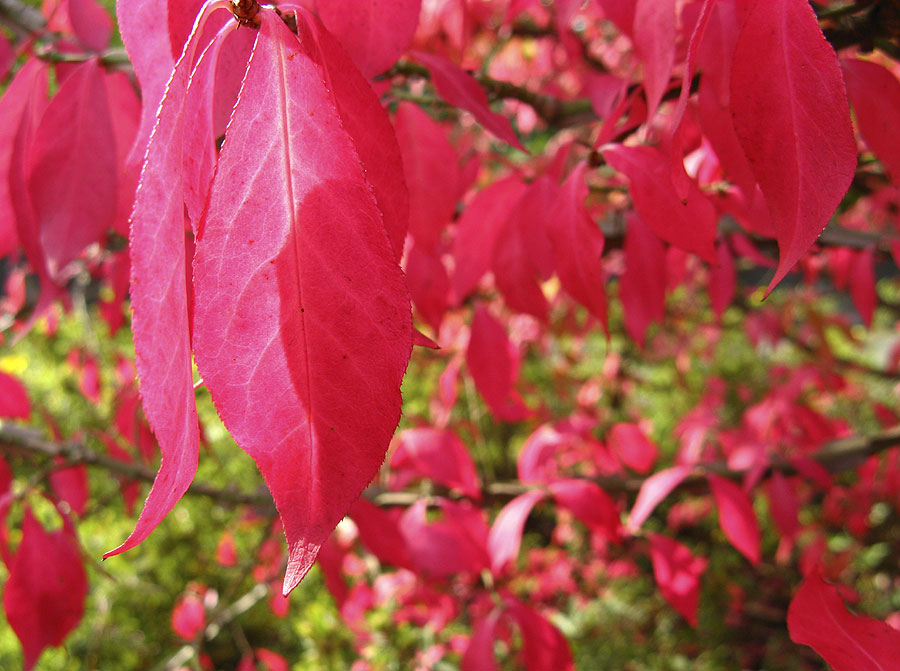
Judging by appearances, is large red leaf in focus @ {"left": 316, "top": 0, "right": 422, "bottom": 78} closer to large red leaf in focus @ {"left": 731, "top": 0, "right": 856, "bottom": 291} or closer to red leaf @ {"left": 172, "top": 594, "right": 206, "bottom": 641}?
large red leaf in focus @ {"left": 731, "top": 0, "right": 856, "bottom": 291}

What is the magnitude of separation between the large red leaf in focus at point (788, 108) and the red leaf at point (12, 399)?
1.00 m

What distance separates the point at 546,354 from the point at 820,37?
254cm

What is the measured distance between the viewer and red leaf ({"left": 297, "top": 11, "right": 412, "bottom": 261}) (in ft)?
1.05

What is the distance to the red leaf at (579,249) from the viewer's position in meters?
0.50

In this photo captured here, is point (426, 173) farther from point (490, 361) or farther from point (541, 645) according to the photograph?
point (541, 645)

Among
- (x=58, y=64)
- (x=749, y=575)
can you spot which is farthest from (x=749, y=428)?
(x=58, y=64)

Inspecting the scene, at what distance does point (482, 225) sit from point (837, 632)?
44cm

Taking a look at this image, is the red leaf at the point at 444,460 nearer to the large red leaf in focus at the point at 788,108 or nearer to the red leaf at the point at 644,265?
the red leaf at the point at 644,265

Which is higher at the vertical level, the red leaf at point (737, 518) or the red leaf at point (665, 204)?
the red leaf at point (665, 204)

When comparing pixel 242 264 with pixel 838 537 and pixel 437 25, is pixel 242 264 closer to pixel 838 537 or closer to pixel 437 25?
pixel 437 25

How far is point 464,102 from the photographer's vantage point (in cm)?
51

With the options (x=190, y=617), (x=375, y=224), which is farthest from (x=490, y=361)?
(x=190, y=617)

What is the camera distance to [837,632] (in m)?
0.38

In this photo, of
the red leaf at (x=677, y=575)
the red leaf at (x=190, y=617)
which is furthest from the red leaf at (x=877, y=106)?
the red leaf at (x=190, y=617)
